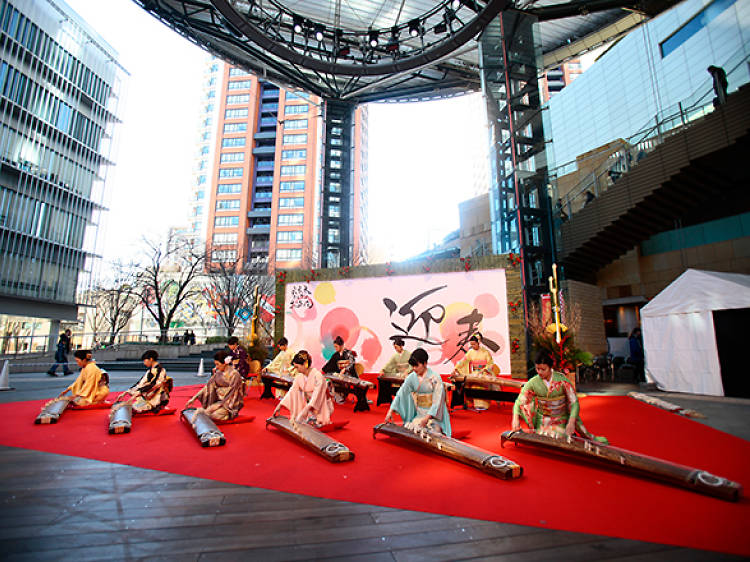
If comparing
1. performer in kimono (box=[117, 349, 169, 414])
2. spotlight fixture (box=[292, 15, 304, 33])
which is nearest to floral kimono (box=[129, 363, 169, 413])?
performer in kimono (box=[117, 349, 169, 414])

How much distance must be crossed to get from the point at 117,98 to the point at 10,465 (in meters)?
37.0

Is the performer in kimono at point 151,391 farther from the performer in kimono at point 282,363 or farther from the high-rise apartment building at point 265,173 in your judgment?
the high-rise apartment building at point 265,173

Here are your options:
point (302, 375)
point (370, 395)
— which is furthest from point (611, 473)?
point (370, 395)

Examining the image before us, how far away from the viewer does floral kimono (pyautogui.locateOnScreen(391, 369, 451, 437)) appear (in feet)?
17.3

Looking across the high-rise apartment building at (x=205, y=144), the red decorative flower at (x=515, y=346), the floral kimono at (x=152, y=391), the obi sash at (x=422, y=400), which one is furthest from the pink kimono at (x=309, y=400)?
the high-rise apartment building at (x=205, y=144)

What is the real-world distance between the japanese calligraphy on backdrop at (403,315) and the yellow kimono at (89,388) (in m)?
5.04

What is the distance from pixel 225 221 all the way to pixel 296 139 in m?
14.2

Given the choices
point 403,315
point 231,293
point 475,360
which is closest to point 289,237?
point 231,293

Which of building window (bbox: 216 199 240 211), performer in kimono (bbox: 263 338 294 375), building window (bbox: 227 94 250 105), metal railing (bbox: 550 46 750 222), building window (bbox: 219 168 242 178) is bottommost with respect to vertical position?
performer in kimono (bbox: 263 338 294 375)

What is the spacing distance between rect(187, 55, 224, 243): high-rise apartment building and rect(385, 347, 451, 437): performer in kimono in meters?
54.1

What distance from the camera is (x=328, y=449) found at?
4.50m

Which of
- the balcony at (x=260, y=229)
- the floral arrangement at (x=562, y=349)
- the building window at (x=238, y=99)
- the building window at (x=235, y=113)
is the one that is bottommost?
the floral arrangement at (x=562, y=349)

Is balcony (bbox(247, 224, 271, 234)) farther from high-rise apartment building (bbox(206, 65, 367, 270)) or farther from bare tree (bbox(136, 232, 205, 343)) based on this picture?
bare tree (bbox(136, 232, 205, 343))

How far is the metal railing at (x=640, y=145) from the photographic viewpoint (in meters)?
11.5
